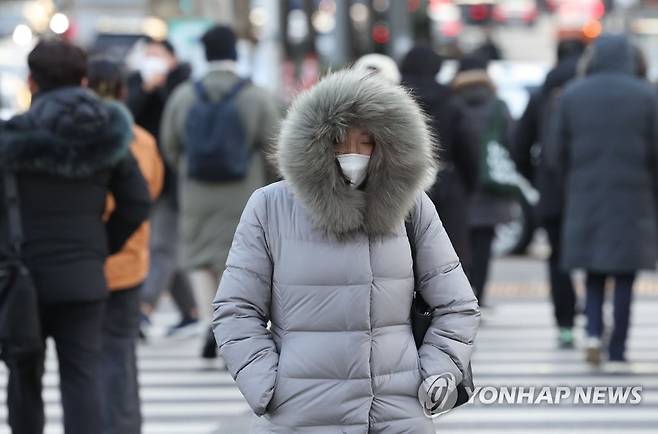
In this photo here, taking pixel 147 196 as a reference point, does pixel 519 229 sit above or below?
below

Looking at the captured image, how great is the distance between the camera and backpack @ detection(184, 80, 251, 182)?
10.1m

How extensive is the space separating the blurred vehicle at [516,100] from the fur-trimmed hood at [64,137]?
10340 millimetres

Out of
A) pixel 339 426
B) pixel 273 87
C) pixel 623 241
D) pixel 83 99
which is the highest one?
pixel 83 99

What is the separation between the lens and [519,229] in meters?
17.9

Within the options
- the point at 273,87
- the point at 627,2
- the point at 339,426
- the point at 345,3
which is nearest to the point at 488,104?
the point at 339,426

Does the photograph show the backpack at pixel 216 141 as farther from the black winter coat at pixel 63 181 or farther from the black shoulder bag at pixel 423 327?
the black shoulder bag at pixel 423 327

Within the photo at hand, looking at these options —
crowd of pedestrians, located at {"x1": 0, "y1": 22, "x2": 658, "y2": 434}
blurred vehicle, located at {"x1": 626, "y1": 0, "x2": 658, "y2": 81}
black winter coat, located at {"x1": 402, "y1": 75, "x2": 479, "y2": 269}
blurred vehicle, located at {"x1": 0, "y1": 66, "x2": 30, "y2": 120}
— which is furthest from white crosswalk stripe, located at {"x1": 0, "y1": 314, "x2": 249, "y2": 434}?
blurred vehicle, located at {"x1": 626, "y1": 0, "x2": 658, "y2": 81}

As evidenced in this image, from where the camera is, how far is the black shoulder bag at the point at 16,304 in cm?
630

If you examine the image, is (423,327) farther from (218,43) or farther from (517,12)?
(517,12)

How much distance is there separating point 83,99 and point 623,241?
4.12 metres

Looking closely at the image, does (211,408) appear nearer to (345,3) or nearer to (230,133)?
(230,133)

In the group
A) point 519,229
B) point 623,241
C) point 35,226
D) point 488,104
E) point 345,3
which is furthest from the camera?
point 345,3

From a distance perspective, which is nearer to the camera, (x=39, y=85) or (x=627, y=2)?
(x=39, y=85)

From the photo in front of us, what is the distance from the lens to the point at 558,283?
36.6 ft
